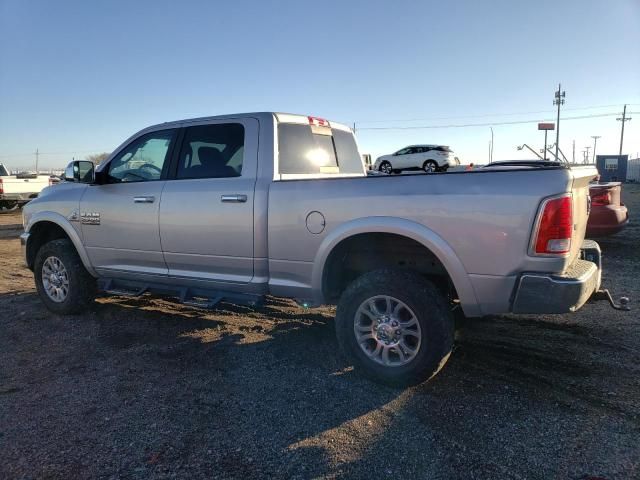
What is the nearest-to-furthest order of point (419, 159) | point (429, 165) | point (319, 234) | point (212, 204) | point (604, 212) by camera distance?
1. point (319, 234)
2. point (212, 204)
3. point (604, 212)
4. point (429, 165)
5. point (419, 159)

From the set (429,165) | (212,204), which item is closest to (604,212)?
(212,204)

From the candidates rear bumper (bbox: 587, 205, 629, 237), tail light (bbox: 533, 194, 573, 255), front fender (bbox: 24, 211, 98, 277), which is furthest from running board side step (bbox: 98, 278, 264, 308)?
rear bumper (bbox: 587, 205, 629, 237)

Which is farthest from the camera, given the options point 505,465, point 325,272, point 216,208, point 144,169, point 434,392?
point 144,169

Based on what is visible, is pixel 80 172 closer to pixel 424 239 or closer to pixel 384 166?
pixel 424 239

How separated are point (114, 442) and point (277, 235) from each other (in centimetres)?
189

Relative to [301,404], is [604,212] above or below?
above

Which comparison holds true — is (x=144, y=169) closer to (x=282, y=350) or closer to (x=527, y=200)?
(x=282, y=350)

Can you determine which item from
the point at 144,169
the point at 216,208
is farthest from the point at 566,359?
the point at 144,169

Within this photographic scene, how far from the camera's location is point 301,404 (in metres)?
3.38

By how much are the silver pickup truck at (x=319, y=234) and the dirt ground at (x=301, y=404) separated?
1.47 ft

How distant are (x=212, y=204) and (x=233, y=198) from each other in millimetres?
248

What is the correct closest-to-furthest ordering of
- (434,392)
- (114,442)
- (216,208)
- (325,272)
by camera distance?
(114,442) → (434,392) → (325,272) → (216,208)

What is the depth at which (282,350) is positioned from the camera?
14.4ft

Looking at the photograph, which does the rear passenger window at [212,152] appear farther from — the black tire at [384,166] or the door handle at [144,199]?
the black tire at [384,166]
